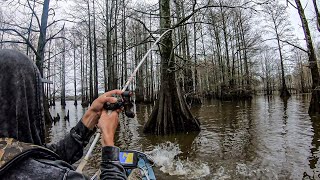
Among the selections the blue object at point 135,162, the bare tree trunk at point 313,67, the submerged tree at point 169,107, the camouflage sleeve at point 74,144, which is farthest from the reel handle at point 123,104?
the bare tree trunk at point 313,67

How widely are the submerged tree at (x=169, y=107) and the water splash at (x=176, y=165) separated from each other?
2.32 m

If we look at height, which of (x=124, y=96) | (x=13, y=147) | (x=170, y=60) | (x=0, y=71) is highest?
(x=170, y=60)

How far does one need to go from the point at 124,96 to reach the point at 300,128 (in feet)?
28.5

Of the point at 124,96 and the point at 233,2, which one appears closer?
the point at 124,96

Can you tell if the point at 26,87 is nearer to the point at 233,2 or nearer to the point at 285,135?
the point at 285,135

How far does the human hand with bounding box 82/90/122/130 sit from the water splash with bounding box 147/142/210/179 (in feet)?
11.3

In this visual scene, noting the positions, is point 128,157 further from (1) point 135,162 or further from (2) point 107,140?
(2) point 107,140

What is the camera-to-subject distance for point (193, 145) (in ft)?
23.0

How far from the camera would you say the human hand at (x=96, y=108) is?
1.48 m

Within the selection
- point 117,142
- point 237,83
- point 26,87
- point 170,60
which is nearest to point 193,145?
point 117,142

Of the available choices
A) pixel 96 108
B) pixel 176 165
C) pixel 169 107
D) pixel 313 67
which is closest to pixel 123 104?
pixel 96 108

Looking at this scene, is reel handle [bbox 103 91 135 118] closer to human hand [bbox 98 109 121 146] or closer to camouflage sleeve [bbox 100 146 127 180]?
human hand [bbox 98 109 121 146]

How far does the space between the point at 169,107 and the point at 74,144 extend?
24.3 feet

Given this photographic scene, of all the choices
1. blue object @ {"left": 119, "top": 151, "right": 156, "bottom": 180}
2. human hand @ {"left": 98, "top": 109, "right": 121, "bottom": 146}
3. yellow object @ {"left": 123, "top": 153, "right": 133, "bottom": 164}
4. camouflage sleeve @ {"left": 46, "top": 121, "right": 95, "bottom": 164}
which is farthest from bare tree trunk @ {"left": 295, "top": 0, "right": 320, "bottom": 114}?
human hand @ {"left": 98, "top": 109, "right": 121, "bottom": 146}
